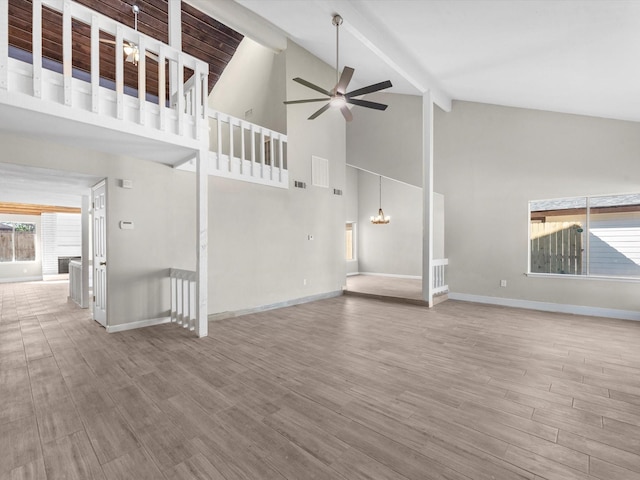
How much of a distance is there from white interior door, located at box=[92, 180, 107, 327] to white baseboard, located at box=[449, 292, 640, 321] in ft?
21.3

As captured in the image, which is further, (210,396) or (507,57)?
(507,57)

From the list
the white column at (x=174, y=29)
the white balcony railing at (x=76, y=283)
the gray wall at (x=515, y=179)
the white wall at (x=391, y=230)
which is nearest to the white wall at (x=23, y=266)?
the white balcony railing at (x=76, y=283)

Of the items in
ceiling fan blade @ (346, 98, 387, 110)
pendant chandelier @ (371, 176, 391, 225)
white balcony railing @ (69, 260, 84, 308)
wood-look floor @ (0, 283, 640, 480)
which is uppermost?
ceiling fan blade @ (346, 98, 387, 110)

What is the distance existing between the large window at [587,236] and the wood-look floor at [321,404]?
4.39 ft

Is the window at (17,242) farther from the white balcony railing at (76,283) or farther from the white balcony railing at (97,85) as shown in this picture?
the white balcony railing at (97,85)

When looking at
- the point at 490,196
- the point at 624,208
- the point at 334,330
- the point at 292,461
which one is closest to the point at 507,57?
the point at 490,196

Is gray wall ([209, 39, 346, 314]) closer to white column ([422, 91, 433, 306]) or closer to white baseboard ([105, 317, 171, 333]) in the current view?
white baseboard ([105, 317, 171, 333])

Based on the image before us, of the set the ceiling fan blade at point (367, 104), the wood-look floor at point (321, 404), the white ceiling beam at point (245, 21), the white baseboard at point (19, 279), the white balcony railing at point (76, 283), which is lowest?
the white baseboard at point (19, 279)

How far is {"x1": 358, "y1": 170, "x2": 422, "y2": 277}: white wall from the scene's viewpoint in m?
10.1

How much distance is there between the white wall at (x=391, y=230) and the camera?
1014cm

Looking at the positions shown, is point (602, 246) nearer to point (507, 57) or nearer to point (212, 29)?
point (507, 57)

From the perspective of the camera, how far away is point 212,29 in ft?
22.7

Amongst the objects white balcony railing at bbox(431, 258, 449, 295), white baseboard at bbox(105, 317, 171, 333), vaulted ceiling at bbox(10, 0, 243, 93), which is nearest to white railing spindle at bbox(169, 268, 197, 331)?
white baseboard at bbox(105, 317, 171, 333)

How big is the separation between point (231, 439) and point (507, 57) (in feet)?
16.9
